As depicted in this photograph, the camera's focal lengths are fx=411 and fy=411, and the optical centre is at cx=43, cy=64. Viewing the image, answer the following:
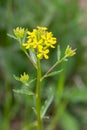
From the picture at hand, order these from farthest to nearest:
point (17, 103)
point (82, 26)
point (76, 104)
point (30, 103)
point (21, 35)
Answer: point (82, 26), point (76, 104), point (17, 103), point (30, 103), point (21, 35)

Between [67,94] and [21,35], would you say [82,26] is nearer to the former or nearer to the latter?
[67,94]

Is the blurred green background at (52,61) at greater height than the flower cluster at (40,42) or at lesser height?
greater

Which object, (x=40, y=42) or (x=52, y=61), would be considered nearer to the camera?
(x=40, y=42)

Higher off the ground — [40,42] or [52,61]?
[52,61]

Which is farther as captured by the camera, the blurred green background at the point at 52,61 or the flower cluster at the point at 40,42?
the blurred green background at the point at 52,61

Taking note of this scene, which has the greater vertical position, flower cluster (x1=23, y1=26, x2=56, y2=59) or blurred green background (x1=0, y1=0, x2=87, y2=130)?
blurred green background (x1=0, y1=0, x2=87, y2=130)

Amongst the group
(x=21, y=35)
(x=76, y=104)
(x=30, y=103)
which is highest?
(x=76, y=104)

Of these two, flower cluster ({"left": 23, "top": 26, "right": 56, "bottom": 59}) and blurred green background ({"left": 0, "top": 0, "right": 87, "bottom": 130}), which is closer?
flower cluster ({"left": 23, "top": 26, "right": 56, "bottom": 59})

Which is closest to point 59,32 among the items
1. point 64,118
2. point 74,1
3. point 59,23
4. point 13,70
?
point 59,23
